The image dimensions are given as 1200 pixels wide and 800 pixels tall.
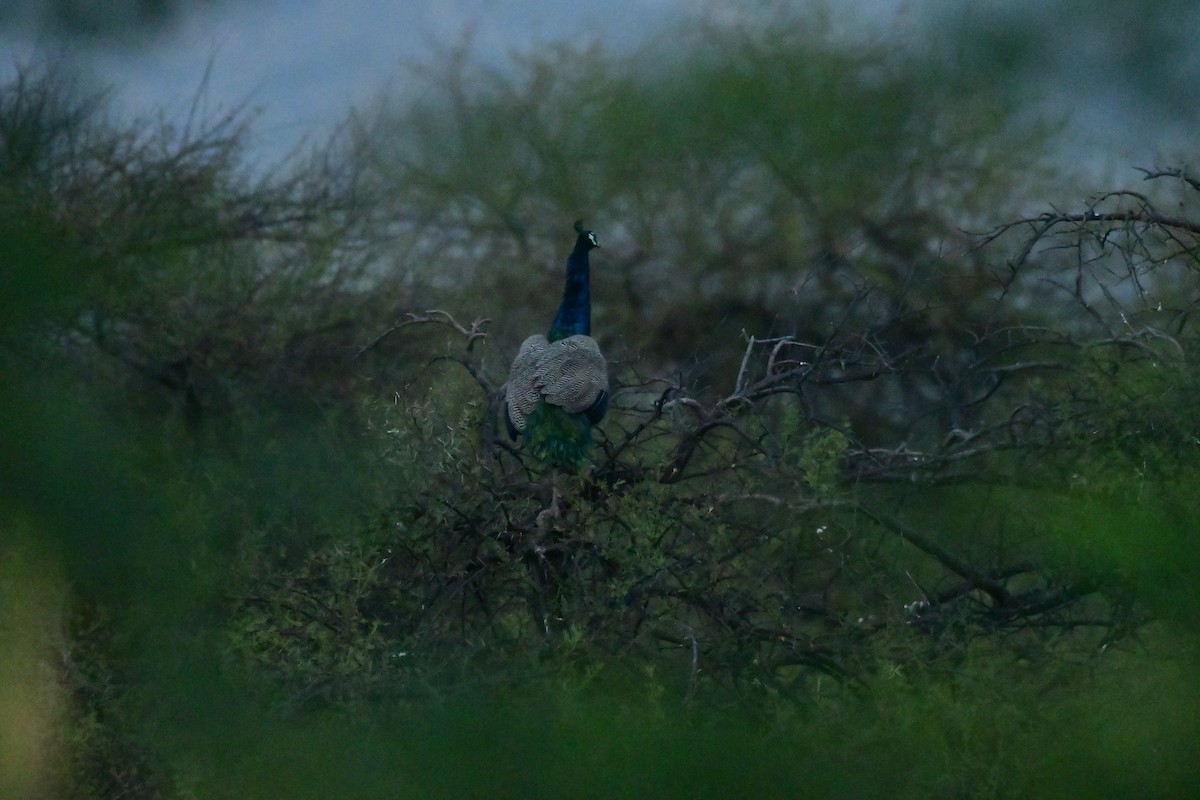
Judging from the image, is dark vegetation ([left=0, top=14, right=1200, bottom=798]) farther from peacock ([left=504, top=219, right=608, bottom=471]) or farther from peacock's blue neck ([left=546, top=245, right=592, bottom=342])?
peacock's blue neck ([left=546, top=245, right=592, bottom=342])

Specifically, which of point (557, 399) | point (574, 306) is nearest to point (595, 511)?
point (557, 399)

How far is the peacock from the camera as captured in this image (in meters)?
3.45

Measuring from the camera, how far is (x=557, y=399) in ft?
11.5

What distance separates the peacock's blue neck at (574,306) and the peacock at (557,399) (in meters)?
0.15

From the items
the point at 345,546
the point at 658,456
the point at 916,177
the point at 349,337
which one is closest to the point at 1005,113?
the point at 345,546

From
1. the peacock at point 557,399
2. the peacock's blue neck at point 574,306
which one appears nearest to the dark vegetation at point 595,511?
the peacock at point 557,399

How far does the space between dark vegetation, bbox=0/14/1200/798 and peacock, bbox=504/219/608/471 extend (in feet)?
0.26

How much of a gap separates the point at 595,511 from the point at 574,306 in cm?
106

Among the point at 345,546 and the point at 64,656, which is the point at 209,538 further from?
the point at 345,546

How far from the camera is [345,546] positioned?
107 inches

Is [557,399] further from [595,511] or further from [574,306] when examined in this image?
[574,306]

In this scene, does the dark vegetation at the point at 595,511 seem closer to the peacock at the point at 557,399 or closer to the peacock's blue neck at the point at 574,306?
the peacock at the point at 557,399

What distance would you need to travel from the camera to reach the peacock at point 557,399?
3.45m

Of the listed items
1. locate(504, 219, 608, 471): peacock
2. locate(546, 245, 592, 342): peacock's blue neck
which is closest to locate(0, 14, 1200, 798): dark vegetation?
locate(504, 219, 608, 471): peacock
